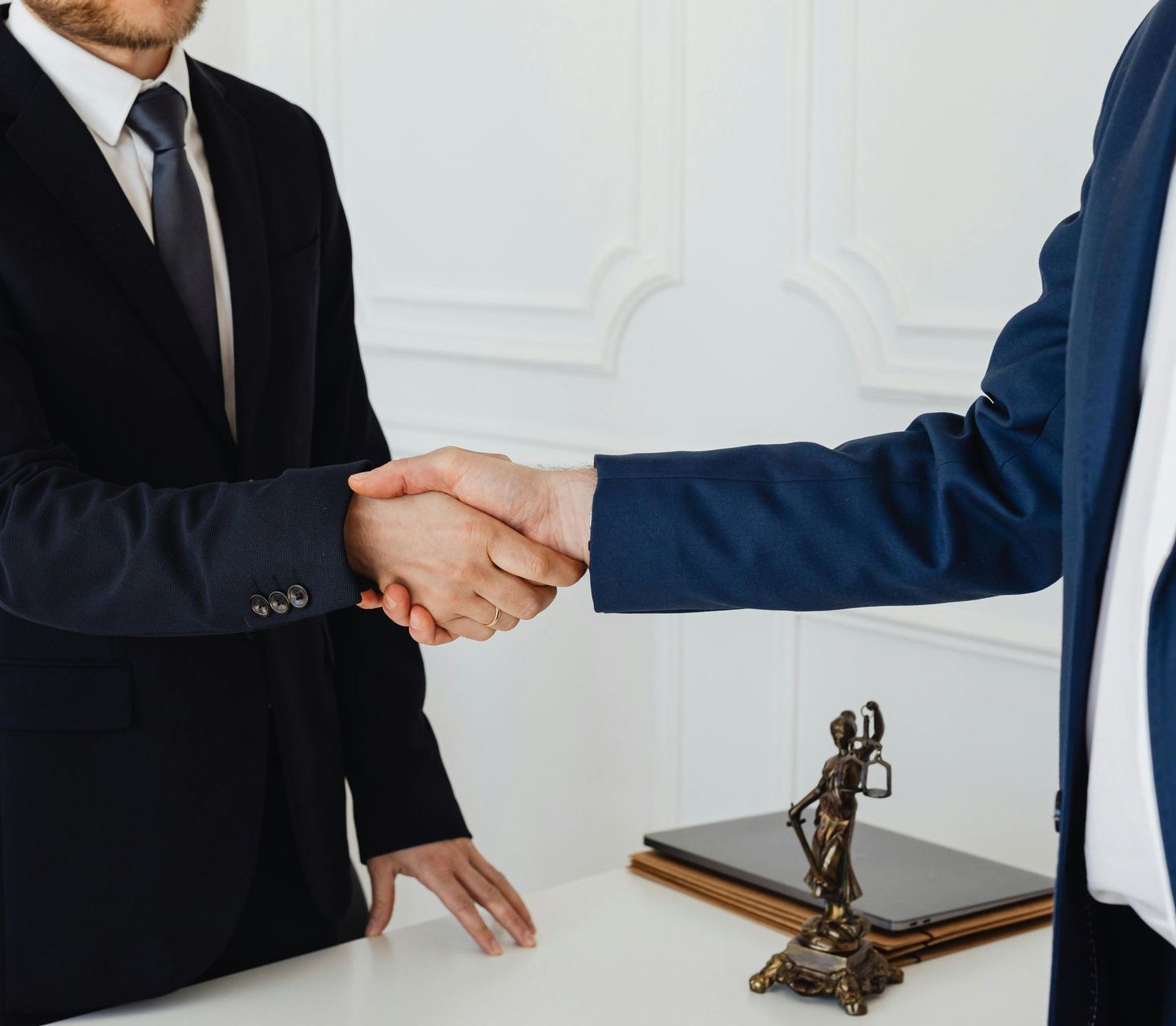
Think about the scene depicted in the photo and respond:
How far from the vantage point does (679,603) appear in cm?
125

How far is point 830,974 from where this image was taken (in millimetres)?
1386

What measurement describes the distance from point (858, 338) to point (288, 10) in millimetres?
1880

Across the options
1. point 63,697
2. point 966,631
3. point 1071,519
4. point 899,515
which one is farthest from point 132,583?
point 966,631

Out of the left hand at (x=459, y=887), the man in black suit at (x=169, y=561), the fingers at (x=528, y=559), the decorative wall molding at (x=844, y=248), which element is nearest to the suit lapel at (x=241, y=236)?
the man in black suit at (x=169, y=561)

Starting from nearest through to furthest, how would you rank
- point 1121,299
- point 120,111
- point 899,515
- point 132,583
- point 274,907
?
point 1121,299 < point 899,515 < point 132,583 < point 120,111 < point 274,907

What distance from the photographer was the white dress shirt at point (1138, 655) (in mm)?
883

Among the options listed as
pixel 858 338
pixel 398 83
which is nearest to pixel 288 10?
pixel 398 83

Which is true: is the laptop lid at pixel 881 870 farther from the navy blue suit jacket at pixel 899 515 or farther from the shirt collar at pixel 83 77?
the shirt collar at pixel 83 77

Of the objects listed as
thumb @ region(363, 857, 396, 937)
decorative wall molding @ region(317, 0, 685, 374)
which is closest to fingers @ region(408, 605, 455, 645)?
thumb @ region(363, 857, 396, 937)

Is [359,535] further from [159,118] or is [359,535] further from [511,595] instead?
[159,118]

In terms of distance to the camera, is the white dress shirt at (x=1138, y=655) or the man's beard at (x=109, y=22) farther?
the man's beard at (x=109, y=22)

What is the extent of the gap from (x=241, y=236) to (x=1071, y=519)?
1.06 meters

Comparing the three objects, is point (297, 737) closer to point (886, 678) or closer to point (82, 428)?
point (82, 428)

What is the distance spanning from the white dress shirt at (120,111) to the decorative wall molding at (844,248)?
1004 mm
